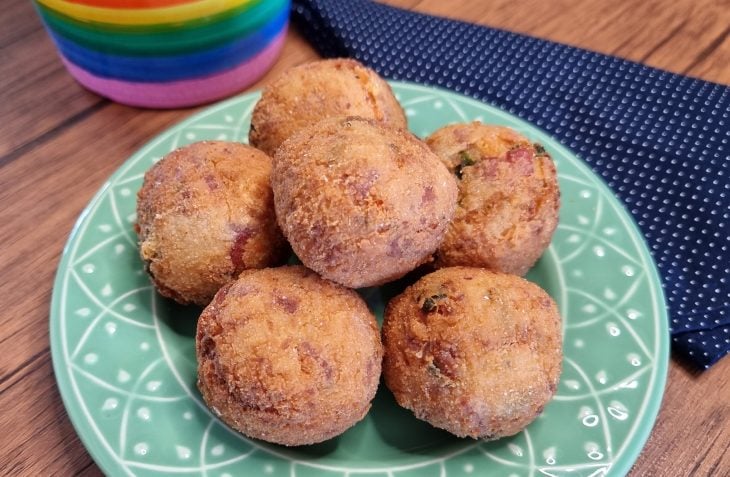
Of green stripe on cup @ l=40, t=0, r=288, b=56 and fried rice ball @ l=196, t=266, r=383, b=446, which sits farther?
green stripe on cup @ l=40, t=0, r=288, b=56

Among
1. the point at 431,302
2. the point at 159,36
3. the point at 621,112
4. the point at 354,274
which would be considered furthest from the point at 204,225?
the point at 621,112

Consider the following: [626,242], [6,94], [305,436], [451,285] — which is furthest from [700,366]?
[6,94]

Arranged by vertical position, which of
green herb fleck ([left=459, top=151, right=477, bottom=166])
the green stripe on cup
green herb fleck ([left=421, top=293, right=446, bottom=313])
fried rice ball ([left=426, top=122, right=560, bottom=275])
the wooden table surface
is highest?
the green stripe on cup

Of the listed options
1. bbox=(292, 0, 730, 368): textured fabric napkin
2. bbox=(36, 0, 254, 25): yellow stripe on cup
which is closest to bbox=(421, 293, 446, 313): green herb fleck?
bbox=(292, 0, 730, 368): textured fabric napkin

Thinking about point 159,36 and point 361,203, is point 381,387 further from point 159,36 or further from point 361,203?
point 159,36

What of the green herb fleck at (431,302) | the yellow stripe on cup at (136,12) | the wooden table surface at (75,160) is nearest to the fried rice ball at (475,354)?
the green herb fleck at (431,302)

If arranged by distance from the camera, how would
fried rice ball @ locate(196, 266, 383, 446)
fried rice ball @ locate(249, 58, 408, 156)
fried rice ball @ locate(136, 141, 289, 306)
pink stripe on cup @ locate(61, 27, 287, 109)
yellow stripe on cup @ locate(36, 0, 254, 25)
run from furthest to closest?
pink stripe on cup @ locate(61, 27, 287, 109) → yellow stripe on cup @ locate(36, 0, 254, 25) → fried rice ball @ locate(249, 58, 408, 156) → fried rice ball @ locate(136, 141, 289, 306) → fried rice ball @ locate(196, 266, 383, 446)

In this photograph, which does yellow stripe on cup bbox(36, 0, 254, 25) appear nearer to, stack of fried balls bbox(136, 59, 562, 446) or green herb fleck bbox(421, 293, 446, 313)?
stack of fried balls bbox(136, 59, 562, 446)

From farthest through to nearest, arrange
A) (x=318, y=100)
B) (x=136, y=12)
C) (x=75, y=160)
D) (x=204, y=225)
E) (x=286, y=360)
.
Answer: (x=75, y=160) → (x=136, y=12) → (x=318, y=100) → (x=204, y=225) → (x=286, y=360)
